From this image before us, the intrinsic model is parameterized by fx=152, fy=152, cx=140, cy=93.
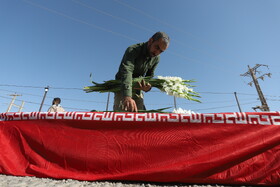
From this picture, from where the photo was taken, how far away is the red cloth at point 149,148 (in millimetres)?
1220

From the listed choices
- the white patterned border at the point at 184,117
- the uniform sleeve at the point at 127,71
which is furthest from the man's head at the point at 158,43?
the white patterned border at the point at 184,117

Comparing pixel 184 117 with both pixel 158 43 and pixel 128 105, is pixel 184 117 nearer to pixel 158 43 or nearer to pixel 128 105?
pixel 128 105

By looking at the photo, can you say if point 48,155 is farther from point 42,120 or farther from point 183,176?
point 183,176

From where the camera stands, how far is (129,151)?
4.42ft

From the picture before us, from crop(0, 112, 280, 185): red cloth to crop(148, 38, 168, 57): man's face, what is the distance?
3.78 feet

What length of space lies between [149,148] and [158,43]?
1.47 metres

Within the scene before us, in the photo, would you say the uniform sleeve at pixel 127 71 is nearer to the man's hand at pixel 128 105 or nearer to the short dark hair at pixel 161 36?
the man's hand at pixel 128 105

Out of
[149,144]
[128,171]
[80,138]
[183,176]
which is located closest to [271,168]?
[183,176]

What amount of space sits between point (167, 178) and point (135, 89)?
1.48 meters

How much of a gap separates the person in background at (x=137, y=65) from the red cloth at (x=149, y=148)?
48cm

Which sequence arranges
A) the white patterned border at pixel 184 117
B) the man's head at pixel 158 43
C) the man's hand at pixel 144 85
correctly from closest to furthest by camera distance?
the white patterned border at pixel 184 117 < the man's head at pixel 158 43 < the man's hand at pixel 144 85

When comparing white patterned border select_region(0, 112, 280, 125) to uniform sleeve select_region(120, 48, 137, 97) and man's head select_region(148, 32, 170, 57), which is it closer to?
uniform sleeve select_region(120, 48, 137, 97)

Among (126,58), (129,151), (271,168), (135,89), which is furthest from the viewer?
(135,89)

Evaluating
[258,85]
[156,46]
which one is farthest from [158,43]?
[258,85]
